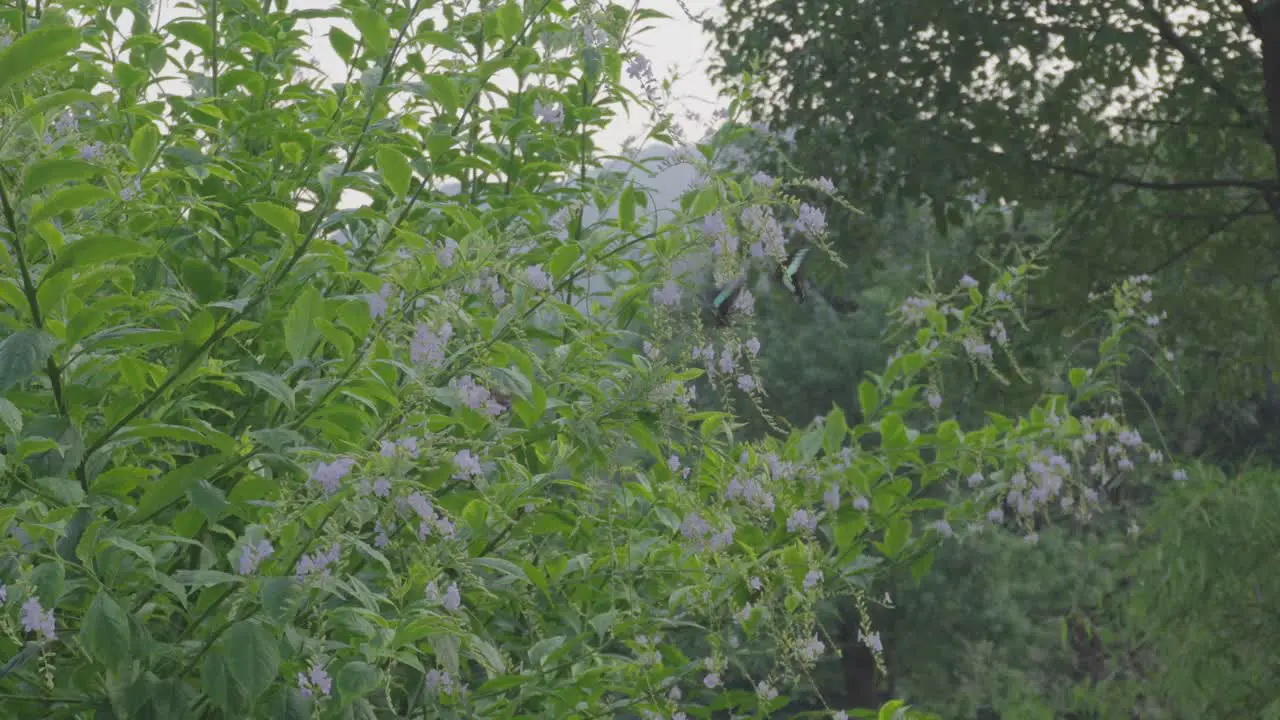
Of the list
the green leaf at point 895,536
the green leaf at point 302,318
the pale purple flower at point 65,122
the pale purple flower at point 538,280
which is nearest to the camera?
the green leaf at point 302,318

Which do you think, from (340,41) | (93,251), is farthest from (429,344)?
(340,41)

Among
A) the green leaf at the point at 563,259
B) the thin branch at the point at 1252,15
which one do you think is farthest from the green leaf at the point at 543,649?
the thin branch at the point at 1252,15

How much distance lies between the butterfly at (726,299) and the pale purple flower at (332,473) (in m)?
1.07

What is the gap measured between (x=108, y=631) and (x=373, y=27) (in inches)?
42.7

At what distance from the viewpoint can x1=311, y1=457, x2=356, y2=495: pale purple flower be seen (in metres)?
1.72

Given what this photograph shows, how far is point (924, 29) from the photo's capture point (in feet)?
23.4

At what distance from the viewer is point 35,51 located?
156 centimetres

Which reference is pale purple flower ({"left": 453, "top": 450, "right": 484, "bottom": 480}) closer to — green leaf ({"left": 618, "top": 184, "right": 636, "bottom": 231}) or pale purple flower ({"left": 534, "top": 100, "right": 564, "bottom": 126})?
green leaf ({"left": 618, "top": 184, "right": 636, "bottom": 231})

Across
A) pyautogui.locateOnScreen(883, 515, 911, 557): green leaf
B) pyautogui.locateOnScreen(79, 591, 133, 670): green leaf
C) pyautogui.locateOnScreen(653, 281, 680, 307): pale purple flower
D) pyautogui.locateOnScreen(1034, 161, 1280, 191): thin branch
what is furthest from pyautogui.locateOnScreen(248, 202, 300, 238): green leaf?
pyautogui.locateOnScreen(1034, 161, 1280, 191): thin branch

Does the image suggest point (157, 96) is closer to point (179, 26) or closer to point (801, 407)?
point (179, 26)

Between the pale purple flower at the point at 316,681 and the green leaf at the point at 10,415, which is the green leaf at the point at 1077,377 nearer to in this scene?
the pale purple flower at the point at 316,681

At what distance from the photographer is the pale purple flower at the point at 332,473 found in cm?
172

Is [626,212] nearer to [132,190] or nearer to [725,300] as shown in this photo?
[725,300]

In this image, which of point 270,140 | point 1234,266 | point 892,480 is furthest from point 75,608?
point 1234,266
